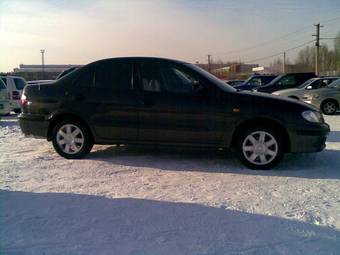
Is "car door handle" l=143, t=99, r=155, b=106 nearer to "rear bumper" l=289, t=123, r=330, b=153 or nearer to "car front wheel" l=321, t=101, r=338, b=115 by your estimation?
"rear bumper" l=289, t=123, r=330, b=153

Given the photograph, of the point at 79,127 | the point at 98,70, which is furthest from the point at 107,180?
the point at 98,70

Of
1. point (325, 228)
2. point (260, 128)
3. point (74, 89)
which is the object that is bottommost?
point (325, 228)

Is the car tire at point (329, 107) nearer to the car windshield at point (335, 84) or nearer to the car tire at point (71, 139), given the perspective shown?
the car windshield at point (335, 84)

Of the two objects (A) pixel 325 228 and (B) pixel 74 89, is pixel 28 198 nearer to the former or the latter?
(B) pixel 74 89

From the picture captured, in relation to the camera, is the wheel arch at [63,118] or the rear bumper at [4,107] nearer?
the wheel arch at [63,118]

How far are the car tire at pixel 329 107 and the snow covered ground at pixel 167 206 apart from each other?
933 centimetres

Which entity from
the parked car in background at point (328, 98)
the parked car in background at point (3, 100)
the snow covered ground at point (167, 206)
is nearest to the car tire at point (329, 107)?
the parked car in background at point (328, 98)

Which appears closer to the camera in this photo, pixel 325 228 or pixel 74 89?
pixel 325 228

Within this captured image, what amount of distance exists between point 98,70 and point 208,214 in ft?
11.6

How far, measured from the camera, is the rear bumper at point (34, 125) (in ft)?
22.5

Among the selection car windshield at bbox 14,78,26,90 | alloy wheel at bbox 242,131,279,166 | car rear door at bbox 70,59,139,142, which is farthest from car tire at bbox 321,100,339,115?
car windshield at bbox 14,78,26,90

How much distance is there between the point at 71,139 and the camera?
22.3 feet

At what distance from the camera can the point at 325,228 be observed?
12.5 feet

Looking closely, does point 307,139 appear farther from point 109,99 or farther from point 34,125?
point 34,125
